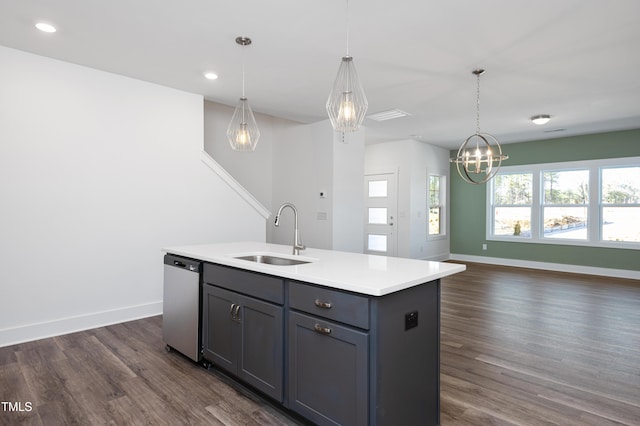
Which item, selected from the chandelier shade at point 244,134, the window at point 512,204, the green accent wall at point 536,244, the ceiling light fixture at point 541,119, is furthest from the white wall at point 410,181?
the chandelier shade at point 244,134

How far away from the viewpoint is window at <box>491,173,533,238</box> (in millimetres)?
7535

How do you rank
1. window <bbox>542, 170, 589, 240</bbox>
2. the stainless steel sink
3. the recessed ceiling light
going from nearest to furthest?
the stainless steel sink, the recessed ceiling light, window <bbox>542, 170, 589, 240</bbox>

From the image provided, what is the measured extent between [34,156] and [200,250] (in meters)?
1.94

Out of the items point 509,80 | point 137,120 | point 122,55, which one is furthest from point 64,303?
point 509,80

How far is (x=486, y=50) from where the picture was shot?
3260 millimetres

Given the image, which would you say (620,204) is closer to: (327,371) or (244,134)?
(244,134)

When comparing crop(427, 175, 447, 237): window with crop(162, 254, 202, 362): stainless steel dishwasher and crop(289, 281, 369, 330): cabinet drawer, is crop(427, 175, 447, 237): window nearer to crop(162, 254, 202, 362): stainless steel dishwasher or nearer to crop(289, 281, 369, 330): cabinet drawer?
crop(162, 254, 202, 362): stainless steel dishwasher

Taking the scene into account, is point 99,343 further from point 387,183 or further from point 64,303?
point 387,183

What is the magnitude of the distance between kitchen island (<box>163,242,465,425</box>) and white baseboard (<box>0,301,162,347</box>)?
2.04m

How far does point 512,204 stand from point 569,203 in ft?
3.34

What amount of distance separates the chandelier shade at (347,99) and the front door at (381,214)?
546 cm

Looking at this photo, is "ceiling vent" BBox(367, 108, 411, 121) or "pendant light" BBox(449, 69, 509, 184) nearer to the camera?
"pendant light" BBox(449, 69, 509, 184)

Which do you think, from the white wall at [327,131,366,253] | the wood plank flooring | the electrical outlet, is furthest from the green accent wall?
the electrical outlet

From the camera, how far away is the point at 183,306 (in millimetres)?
2822
